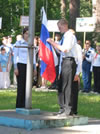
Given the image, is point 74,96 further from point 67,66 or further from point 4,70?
point 4,70

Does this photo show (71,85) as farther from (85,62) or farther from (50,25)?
(50,25)

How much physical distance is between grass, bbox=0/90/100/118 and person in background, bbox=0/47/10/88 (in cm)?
406

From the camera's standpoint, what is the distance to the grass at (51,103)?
Answer: 1417 centimetres

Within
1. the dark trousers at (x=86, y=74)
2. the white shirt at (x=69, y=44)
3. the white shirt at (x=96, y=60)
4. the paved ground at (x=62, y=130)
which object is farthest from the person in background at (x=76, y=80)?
the dark trousers at (x=86, y=74)

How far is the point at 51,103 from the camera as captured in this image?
52.7ft

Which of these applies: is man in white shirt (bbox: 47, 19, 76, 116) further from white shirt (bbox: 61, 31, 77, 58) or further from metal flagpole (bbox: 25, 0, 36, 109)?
metal flagpole (bbox: 25, 0, 36, 109)

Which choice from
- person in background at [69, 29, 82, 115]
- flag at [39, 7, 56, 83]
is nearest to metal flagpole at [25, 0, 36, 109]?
flag at [39, 7, 56, 83]

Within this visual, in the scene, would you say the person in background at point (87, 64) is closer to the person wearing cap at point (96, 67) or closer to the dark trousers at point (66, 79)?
the person wearing cap at point (96, 67)

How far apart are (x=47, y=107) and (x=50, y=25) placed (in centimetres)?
1288

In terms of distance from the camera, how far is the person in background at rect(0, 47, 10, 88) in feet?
75.8

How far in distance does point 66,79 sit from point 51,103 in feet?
16.5

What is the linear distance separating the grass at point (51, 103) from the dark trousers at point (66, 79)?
7.15ft

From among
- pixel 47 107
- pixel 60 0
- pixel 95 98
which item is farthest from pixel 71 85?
pixel 60 0

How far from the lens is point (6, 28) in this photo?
37.8 metres
